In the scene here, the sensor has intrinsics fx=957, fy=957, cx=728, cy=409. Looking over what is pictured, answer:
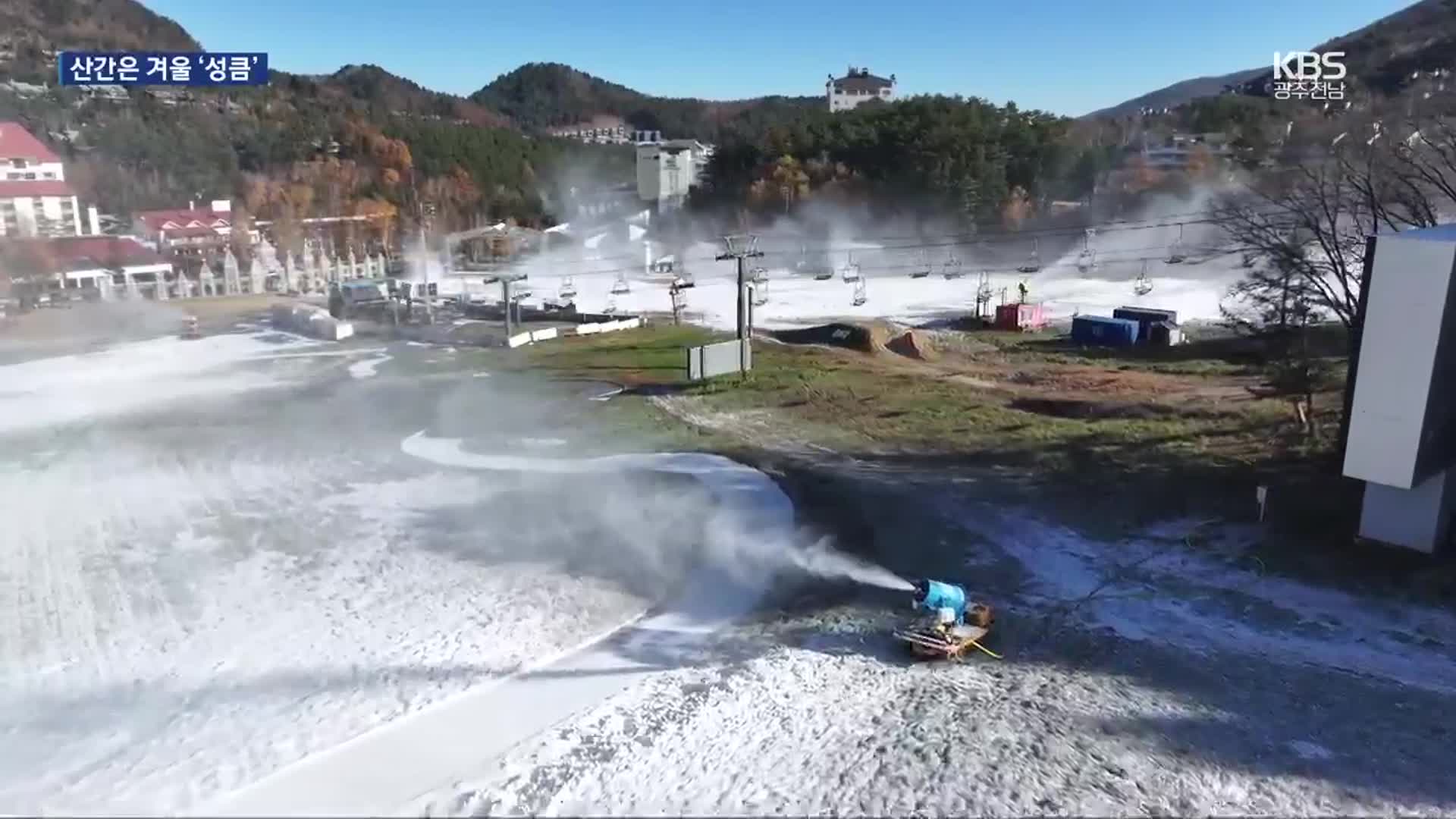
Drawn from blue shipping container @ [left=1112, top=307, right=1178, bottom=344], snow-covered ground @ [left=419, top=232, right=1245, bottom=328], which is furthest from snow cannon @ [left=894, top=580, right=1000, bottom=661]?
snow-covered ground @ [left=419, top=232, right=1245, bottom=328]

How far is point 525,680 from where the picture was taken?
6402 millimetres

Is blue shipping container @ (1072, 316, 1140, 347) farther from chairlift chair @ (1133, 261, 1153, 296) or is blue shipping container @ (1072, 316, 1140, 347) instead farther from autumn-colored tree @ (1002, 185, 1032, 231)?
autumn-colored tree @ (1002, 185, 1032, 231)

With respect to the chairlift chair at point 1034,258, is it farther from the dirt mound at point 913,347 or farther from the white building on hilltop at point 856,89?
the white building on hilltop at point 856,89

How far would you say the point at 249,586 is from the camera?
801 cm

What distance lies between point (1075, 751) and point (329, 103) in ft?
178

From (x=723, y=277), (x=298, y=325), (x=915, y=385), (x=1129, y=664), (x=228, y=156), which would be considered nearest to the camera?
(x=1129, y=664)

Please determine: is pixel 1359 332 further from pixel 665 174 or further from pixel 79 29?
pixel 79 29

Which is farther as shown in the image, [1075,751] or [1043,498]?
[1043,498]

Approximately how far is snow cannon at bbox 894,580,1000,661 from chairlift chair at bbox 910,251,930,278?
24681mm

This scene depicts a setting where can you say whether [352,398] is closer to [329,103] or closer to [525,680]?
[525,680]

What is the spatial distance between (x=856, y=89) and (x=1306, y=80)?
36347 millimetres

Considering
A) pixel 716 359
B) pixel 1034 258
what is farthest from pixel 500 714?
pixel 1034 258

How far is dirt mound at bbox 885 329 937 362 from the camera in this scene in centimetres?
1834

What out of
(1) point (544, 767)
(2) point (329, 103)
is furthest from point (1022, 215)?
(1) point (544, 767)
